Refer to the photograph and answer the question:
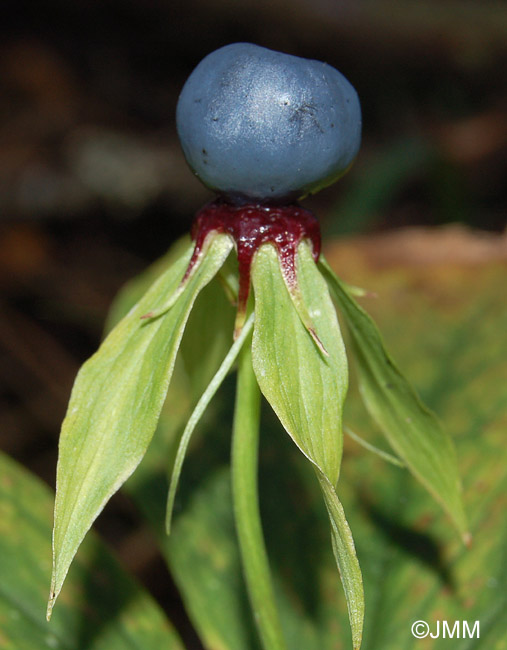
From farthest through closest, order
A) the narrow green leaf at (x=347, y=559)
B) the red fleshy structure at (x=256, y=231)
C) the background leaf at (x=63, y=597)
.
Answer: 1. the background leaf at (x=63, y=597)
2. the red fleshy structure at (x=256, y=231)
3. the narrow green leaf at (x=347, y=559)

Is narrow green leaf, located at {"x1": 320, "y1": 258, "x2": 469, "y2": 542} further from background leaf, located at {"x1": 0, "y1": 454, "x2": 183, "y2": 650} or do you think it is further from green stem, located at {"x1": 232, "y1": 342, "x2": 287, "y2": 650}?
background leaf, located at {"x1": 0, "y1": 454, "x2": 183, "y2": 650}

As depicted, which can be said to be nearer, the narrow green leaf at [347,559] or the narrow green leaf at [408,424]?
the narrow green leaf at [347,559]

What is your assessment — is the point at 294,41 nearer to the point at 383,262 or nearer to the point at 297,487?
the point at 383,262

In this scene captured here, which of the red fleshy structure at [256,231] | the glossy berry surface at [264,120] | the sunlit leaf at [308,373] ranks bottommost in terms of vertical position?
the sunlit leaf at [308,373]

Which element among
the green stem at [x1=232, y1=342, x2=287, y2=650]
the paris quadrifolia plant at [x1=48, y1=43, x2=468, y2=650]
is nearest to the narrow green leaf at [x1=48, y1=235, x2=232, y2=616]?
the paris quadrifolia plant at [x1=48, y1=43, x2=468, y2=650]

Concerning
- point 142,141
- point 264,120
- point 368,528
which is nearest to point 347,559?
point 264,120

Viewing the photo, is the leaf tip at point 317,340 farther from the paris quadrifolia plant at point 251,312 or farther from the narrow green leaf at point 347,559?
the narrow green leaf at point 347,559

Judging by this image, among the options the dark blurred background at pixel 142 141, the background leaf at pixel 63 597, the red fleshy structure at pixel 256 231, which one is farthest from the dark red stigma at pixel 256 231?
the dark blurred background at pixel 142 141
